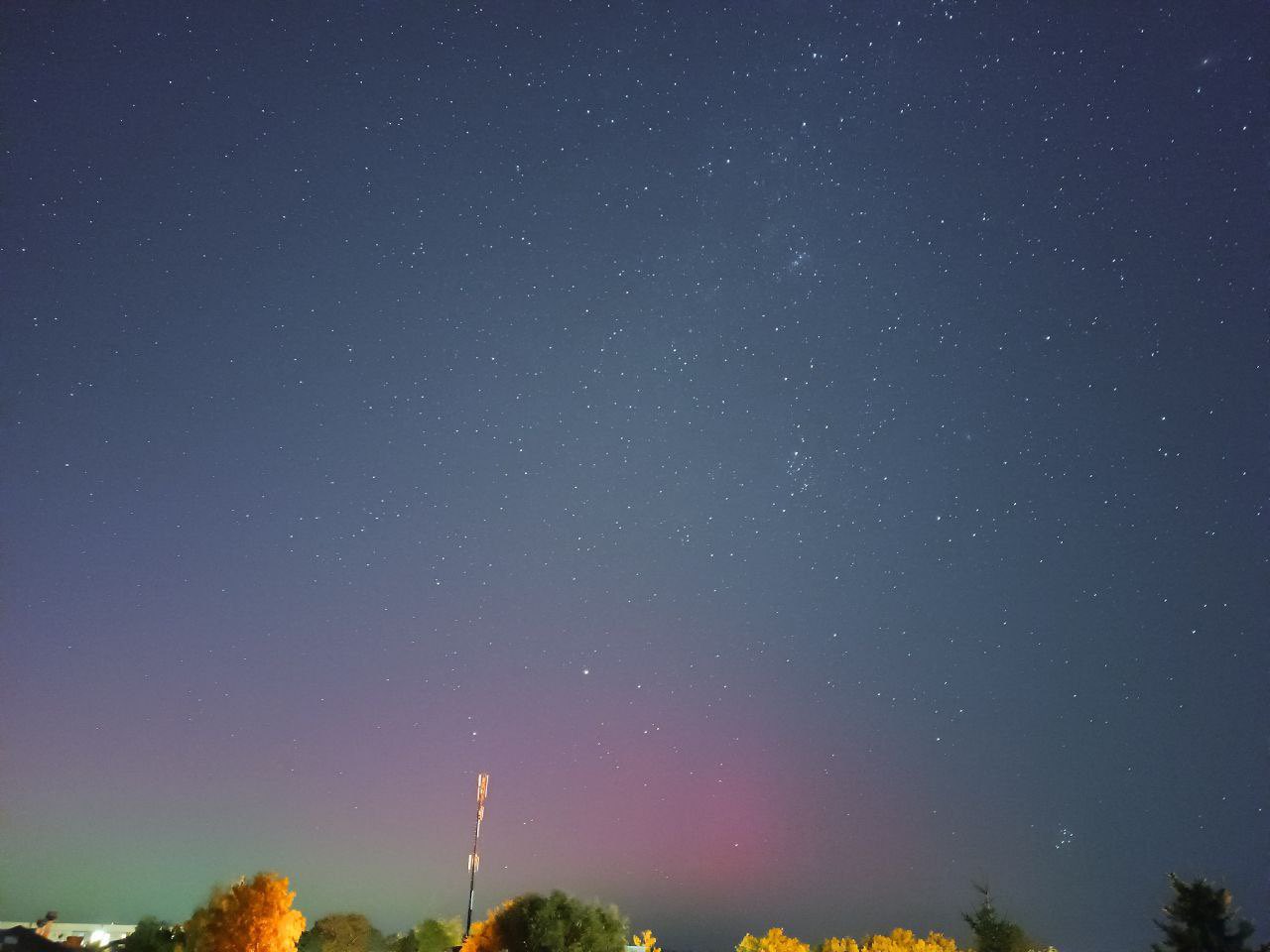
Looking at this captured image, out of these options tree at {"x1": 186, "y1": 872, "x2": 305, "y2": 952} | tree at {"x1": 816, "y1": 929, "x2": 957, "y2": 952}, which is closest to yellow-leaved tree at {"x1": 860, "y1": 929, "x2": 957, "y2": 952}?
tree at {"x1": 816, "y1": 929, "x2": 957, "y2": 952}

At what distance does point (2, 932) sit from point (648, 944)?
2255 cm

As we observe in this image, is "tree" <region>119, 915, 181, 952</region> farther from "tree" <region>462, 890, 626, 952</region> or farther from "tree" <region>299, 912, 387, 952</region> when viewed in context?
"tree" <region>462, 890, 626, 952</region>

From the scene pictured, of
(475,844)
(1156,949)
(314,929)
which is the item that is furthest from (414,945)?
(1156,949)

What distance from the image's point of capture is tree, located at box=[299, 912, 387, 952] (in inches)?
2005

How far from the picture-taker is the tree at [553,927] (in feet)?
86.7

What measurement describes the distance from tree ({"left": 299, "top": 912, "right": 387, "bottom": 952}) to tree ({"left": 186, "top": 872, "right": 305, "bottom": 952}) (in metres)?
13.2

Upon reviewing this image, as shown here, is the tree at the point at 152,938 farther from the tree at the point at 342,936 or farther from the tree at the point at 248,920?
the tree at the point at 342,936

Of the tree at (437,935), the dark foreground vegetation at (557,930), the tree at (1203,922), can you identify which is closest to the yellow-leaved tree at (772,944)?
the dark foreground vegetation at (557,930)

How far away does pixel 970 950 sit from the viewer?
33344 millimetres

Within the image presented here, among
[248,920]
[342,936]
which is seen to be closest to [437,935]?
[342,936]

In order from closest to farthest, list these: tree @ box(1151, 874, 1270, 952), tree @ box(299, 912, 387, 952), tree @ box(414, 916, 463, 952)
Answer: tree @ box(1151, 874, 1270, 952), tree @ box(299, 912, 387, 952), tree @ box(414, 916, 463, 952)

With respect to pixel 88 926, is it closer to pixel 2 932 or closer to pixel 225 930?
pixel 225 930

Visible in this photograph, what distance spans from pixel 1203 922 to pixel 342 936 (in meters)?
46.6

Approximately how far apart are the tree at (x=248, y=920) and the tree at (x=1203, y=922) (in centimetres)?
3255
